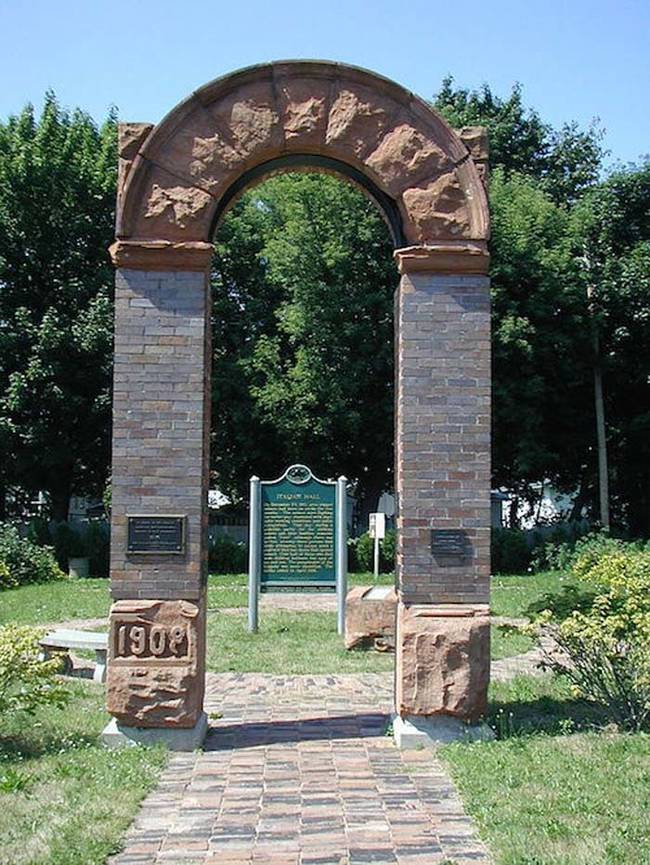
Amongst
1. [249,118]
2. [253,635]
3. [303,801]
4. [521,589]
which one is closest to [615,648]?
[303,801]

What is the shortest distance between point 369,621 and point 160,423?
5.55m

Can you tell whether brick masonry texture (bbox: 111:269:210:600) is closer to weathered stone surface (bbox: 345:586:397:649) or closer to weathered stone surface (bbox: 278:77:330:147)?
weathered stone surface (bbox: 278:77:330:147)

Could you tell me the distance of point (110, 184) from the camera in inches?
984

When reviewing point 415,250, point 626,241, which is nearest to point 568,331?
point 626,241

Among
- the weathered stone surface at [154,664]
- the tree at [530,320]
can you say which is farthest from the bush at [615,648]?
the tree at [530,320]

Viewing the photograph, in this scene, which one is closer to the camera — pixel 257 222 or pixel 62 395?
pixel 62 395

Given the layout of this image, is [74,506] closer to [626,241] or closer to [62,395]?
[62,395]

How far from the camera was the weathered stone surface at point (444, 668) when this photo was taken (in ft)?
23.6

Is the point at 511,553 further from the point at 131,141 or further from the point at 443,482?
the point at 131,141

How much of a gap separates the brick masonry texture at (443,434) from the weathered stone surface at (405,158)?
2.42 feet

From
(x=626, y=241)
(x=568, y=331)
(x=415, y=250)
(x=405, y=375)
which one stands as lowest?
(x=405, y=375)

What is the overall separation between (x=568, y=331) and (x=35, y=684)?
64.2 ft

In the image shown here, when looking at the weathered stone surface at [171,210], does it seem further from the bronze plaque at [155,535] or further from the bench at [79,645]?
the bench at [79,645]

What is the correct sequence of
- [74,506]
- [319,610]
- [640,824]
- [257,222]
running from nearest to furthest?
[640,824] < [319,610] < [257,222] < [74,506]
